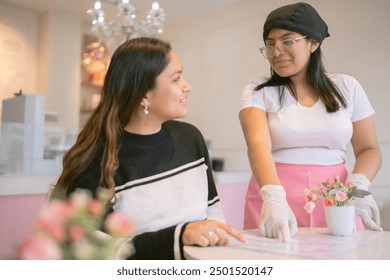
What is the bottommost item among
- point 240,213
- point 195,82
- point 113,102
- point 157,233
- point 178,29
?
point 240,213

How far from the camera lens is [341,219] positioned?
73cm

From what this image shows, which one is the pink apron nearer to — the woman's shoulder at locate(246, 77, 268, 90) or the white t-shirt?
the white t-shirt

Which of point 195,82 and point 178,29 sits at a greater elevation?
point 178,29

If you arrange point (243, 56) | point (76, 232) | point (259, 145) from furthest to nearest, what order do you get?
point (243, 56) → point (259, 145) → point (76, 232)

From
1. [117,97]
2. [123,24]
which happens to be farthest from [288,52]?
[123,24]

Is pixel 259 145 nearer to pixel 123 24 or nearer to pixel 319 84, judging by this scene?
pixel 319 84

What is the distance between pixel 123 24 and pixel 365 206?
1689 mm

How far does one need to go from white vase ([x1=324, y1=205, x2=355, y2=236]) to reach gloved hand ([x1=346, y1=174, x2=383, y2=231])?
121 millimetres

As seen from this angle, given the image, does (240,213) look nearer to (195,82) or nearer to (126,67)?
(195,82)

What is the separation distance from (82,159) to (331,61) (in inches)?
29.3

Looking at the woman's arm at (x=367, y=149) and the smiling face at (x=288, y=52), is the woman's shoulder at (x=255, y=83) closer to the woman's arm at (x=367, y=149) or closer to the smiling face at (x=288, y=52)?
the smiling face at (x=288, y=52)

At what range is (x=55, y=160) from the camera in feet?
4.69

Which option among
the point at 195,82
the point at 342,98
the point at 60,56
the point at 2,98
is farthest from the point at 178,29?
the point at 60,56

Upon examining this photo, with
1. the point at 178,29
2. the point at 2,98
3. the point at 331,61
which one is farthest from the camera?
the point at 2,98
